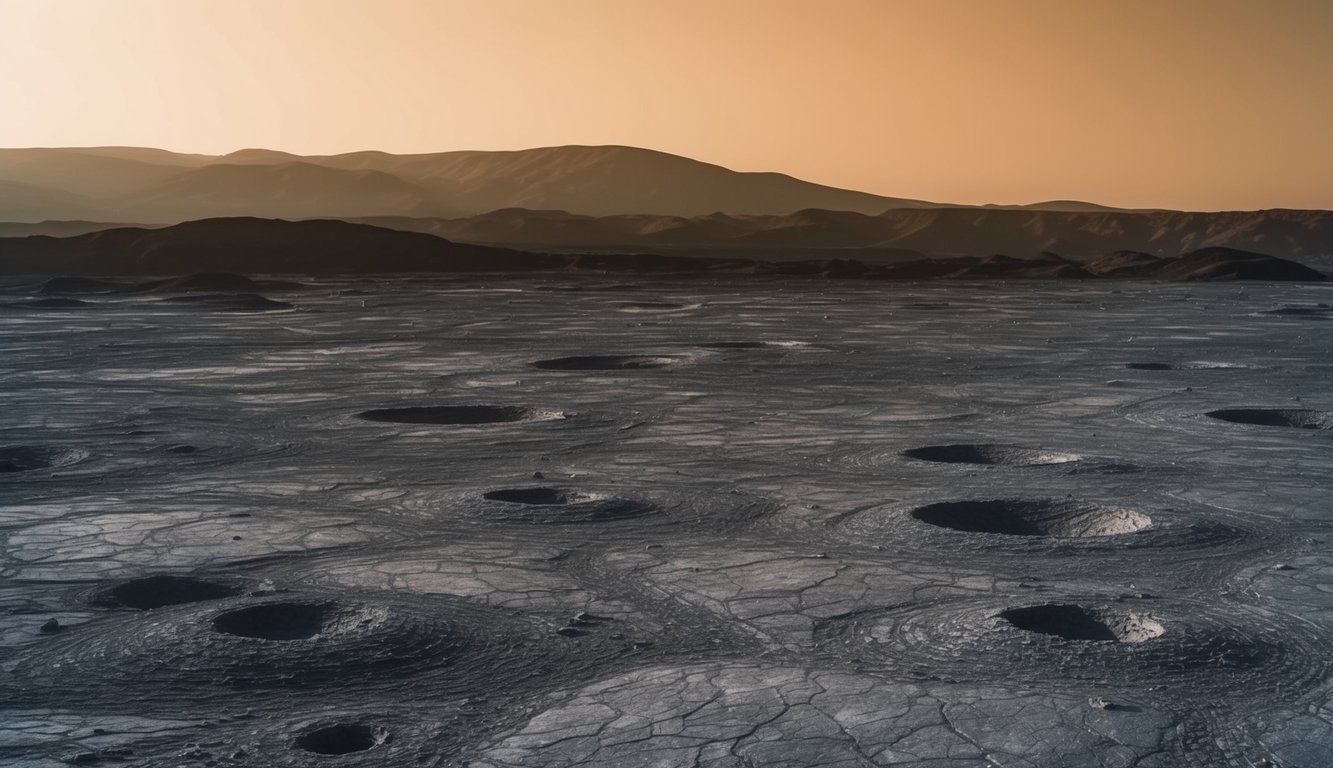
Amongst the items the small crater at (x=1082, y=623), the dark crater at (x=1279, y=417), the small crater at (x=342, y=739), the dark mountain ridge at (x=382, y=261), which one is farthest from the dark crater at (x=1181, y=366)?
the dark mountain ridge at (x=382, y=261)

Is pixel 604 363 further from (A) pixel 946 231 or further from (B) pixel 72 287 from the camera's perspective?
(A) pixel 946 231

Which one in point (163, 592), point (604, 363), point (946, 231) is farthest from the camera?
point (946, 231)

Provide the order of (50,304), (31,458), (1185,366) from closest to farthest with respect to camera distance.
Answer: (31,458) < (1185,366) < (50,304)

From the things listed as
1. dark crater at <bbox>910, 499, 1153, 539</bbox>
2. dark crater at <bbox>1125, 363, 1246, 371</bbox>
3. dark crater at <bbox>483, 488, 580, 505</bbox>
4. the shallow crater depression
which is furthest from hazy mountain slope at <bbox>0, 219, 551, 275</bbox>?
dark crater at <bbox>910, 499, 1153, 539</bbox>

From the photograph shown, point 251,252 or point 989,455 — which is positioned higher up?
point 251,252

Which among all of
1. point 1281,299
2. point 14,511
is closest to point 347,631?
point 14,511

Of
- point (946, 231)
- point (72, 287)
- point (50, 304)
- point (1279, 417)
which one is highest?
point (946, 231)

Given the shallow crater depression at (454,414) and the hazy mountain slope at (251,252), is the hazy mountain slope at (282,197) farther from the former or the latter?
the shallow crater depression at (454,414)

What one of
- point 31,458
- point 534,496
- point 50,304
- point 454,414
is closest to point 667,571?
point 534,496
